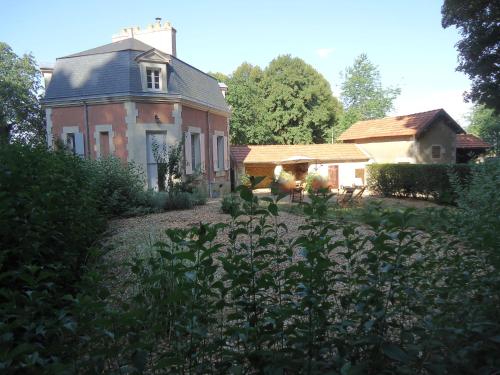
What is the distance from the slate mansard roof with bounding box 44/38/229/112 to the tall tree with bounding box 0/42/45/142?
683 inches

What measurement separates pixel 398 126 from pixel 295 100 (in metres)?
11.4

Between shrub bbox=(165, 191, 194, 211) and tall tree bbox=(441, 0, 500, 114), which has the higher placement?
tall tree bbox=(441, 0, 500, 114)

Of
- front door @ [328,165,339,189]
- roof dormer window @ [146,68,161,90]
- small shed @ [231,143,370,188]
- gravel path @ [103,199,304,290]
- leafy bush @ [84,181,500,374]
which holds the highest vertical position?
roof dormer window @ [146,68,161,90]

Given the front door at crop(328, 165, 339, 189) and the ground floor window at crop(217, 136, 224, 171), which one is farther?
the front door at crop(328, 165, 339, 189)

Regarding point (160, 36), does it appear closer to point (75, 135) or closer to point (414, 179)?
point (75, 135)

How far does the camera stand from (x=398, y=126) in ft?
75.0

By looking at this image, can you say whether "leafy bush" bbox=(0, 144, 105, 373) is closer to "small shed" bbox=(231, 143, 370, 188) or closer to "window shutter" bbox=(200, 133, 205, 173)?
"window shutter" bbox=(200, 133, 205, 173)

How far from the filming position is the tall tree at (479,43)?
49.5 ft

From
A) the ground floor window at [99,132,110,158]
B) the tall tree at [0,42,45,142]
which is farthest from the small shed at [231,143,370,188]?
the tall tree at [0,42,45,142]

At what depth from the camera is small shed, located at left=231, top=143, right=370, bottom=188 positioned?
23938mm

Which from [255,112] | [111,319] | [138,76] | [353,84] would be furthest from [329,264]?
[353,84]

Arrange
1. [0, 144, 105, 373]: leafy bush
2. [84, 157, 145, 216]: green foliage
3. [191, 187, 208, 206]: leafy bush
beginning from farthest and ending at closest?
[191, 187, 208, 206]: leafy bush < [84, 157, 145, 216]: green foliage < [0, 144, 105, 373]: leafy bush

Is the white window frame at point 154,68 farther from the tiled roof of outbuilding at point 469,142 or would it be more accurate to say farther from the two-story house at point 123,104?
the tiled roof of outbuilding at point 469,142

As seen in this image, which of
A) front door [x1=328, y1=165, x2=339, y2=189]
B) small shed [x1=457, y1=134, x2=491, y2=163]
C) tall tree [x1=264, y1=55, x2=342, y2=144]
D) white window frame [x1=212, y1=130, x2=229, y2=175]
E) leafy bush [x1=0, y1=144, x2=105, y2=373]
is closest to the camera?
leafy bush [x1=0, y1=144, x2=105, y2=373]
